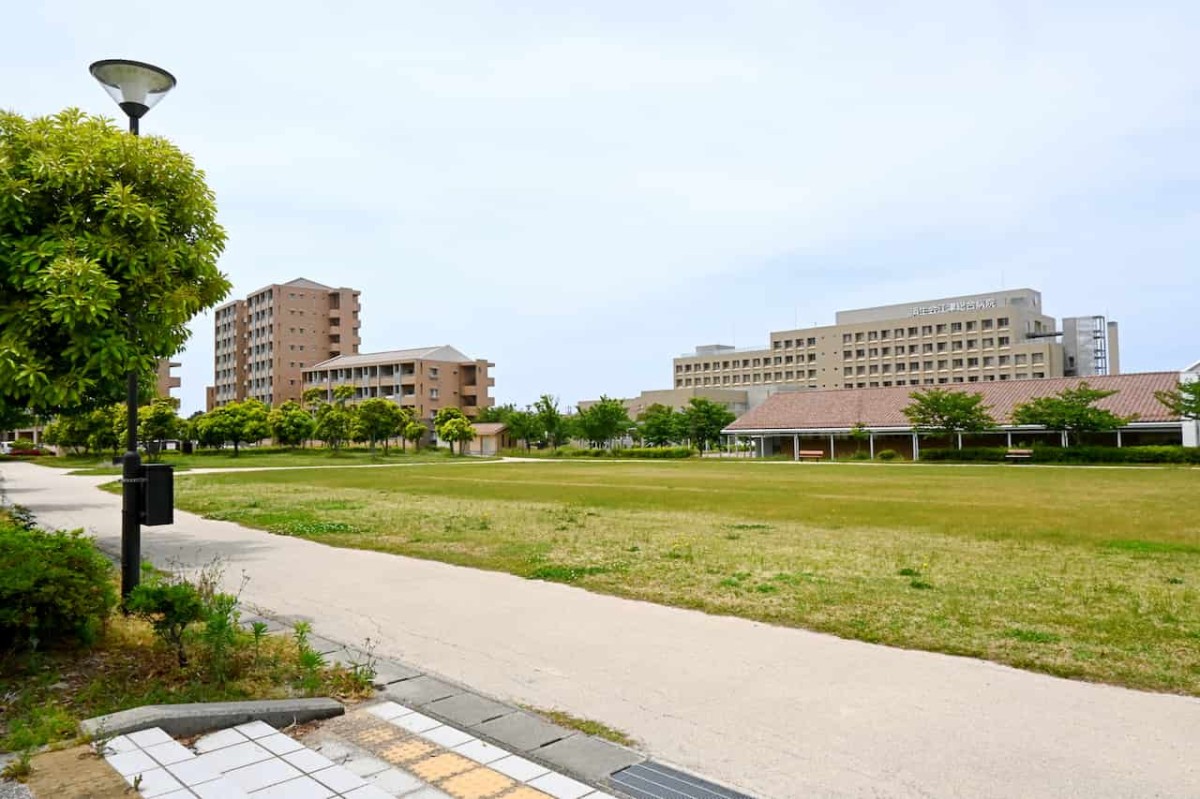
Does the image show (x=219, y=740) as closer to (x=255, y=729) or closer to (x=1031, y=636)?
(x=255, y=729)

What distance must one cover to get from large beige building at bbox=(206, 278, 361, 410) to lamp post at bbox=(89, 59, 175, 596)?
332ft

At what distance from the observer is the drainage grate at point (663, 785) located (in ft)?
12.8

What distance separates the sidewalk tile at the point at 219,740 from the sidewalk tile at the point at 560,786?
171 centimetres

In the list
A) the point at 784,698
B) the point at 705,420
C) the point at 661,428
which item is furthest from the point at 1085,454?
the point at 784,698

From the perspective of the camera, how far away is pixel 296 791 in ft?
12.4

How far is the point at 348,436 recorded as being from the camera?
70625mm

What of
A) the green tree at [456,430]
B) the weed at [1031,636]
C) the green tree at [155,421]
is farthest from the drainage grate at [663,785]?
the green tree at [456,430]

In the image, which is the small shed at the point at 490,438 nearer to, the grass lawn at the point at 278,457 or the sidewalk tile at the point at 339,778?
the grass lawn at the point at 278,457

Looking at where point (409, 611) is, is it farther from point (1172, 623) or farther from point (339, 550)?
point (1172, 623)

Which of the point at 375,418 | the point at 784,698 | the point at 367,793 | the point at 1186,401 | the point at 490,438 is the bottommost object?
the point at 784,698

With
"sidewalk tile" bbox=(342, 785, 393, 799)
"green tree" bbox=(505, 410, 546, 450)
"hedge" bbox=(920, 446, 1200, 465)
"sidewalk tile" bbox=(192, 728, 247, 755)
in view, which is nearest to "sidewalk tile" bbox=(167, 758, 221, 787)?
"sidewalk tile" bbox=(192, 728, 247, 755)

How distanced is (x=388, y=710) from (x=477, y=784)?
4.28ft

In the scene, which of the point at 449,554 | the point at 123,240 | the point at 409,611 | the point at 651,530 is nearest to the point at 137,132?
the point at 123,240

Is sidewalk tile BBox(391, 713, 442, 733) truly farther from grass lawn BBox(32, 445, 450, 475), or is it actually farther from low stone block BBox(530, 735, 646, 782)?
Answer: grass lawn BBox(32, 445, 450, 475)
